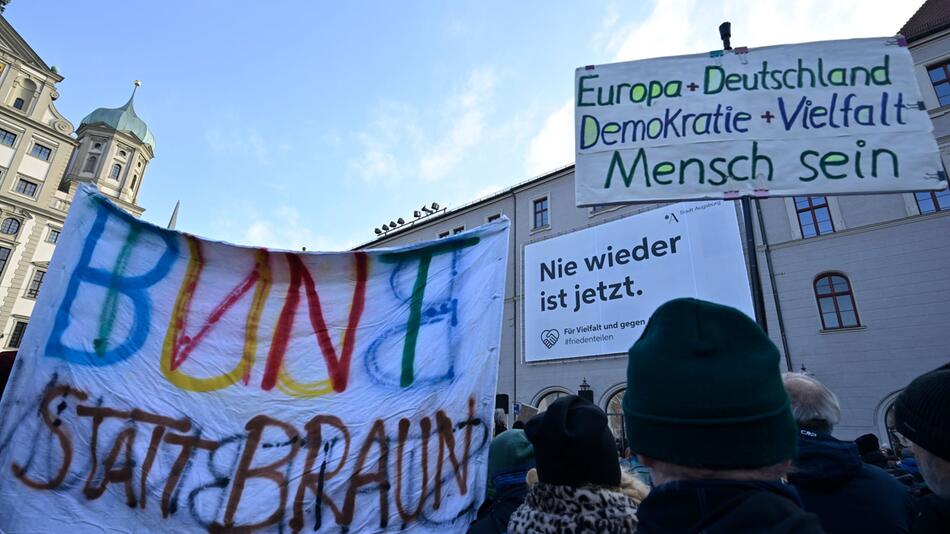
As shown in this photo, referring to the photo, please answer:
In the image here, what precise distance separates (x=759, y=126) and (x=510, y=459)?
2572 mm

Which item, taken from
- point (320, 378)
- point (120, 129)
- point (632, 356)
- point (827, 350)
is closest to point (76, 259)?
point (320, 378)

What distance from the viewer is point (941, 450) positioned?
3.69 feet

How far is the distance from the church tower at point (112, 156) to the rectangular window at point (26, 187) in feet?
25.8

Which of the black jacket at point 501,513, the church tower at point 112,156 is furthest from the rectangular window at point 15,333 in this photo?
the black jacket at point 501,513

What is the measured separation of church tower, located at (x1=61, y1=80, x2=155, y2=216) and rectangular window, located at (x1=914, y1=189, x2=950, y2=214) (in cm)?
4641

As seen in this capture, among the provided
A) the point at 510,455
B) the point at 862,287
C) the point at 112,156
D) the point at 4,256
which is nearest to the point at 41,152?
the point at 4,256

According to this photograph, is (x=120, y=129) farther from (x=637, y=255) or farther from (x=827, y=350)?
(x=827, y=350)

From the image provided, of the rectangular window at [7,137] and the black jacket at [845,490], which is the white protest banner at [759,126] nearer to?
the black jacket at [845,490]

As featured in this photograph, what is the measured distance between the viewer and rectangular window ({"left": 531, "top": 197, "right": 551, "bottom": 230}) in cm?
1964

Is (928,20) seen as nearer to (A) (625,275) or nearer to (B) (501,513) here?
(A) (625,275)

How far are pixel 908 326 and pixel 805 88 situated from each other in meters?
12.6

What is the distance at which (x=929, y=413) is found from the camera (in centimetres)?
117

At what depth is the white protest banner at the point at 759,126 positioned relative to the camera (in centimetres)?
271

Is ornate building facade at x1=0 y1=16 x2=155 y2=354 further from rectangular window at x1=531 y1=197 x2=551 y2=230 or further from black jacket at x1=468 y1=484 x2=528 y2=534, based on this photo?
black jacket at x1=468 y1=484 x2=528 y2=534
